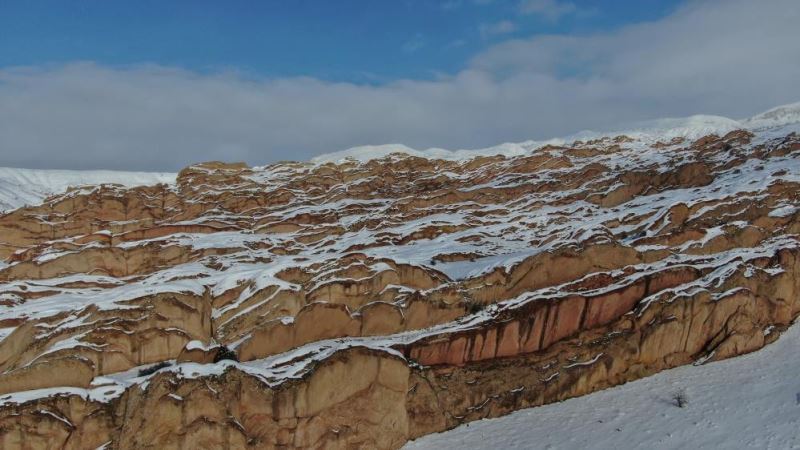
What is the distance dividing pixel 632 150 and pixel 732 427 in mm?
86032

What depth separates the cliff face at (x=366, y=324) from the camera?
20469mm

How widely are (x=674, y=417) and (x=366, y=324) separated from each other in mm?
13137

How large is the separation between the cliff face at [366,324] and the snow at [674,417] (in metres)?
0.77

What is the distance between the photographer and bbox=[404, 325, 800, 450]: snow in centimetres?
2080

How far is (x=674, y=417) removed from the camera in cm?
2228

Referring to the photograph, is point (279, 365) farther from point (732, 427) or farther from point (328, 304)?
point (732, 427)

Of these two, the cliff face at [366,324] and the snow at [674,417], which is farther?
the snow at [674,417]

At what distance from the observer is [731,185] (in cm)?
4978

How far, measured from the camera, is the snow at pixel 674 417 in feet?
68.2

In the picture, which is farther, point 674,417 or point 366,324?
point 366,324

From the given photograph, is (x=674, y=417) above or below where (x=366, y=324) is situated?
below

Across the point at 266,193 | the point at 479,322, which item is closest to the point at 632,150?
the point at 266,193

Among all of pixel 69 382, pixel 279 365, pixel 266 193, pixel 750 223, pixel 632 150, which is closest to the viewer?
pixel 69 382

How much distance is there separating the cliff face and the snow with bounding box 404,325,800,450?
2.53 ft
